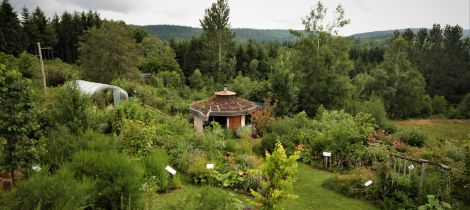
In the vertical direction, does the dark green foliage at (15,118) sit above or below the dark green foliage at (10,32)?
below

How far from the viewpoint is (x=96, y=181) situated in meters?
5.45

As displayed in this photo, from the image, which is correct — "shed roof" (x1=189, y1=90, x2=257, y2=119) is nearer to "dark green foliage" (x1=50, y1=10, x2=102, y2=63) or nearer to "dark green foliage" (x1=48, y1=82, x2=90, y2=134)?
"dark green foliage" (x1=48, y1=82, x2=90, y2=134)

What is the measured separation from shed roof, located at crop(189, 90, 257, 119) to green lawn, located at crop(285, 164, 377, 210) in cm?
715

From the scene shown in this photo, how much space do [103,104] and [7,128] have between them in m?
12.0

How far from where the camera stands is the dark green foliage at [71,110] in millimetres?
8492

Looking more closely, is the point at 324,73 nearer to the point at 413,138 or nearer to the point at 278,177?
the point at 413,138

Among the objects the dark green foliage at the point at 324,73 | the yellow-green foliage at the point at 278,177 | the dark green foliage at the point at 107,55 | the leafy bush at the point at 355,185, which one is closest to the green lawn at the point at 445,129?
the dark green foliage at the point at 324,73

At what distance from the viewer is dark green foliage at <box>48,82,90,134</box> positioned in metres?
8.49

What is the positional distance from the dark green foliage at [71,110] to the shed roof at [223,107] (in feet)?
26.8

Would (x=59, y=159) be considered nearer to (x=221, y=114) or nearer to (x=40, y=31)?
(x=221, y=114)

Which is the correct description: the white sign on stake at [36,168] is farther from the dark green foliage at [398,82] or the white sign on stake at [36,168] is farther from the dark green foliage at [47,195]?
the dark green foliage at [398,82]

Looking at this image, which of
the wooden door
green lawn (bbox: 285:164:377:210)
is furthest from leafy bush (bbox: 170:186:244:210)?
the wooden door

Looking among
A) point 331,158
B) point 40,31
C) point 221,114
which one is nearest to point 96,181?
point 331,158

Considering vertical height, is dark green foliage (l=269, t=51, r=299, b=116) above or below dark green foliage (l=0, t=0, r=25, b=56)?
below
